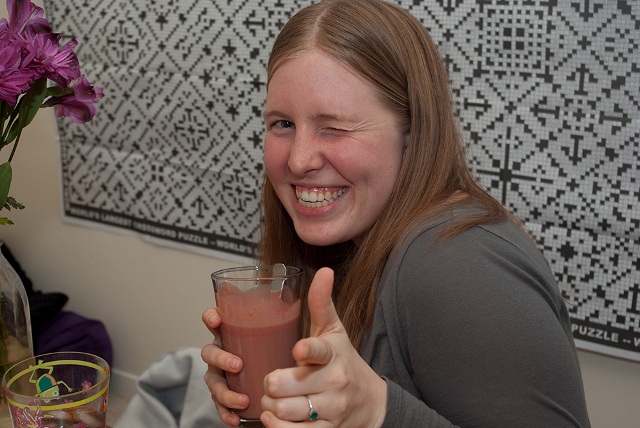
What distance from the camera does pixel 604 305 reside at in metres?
1.79

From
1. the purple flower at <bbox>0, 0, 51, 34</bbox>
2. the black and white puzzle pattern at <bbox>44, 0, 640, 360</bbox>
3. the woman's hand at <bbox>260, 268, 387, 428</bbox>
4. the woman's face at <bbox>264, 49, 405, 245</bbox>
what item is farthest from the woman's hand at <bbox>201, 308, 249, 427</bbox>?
the black and white puzzle pattern at <bbox>44, 0, 640, 360</bbox>

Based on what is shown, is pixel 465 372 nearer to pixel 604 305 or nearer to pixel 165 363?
pixel 165 363

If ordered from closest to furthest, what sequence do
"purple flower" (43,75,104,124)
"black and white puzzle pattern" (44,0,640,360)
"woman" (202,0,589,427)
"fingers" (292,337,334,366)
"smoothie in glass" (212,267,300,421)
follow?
"fingers" (292,337,334,366) → "woman" (202,0,589,427) → "smoothie in glass" (212,267,300,421) → "purple flower" (43,75,104,124) → "black and white puzzle pattern" (44,0,640,360)

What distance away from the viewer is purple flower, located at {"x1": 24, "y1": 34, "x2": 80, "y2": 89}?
0.97 metres

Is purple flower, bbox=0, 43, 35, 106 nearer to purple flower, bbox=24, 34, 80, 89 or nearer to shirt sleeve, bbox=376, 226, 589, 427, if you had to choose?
purple flower, bbox=24, 34, 80, 89

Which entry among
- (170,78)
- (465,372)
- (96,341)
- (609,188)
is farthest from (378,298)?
(96,341)

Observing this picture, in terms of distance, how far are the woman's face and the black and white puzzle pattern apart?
71cm

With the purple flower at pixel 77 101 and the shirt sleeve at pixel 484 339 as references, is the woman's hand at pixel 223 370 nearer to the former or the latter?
the shirt sleeve at pixel 484 339

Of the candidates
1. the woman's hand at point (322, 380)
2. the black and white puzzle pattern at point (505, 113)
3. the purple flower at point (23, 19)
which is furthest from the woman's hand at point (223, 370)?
the black and white puzzle pattern at point (505, 113)

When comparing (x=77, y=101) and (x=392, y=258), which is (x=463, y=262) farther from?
(x=77, y=101)

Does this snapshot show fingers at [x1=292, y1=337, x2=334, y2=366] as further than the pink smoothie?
No

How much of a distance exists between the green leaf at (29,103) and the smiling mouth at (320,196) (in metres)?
0.45

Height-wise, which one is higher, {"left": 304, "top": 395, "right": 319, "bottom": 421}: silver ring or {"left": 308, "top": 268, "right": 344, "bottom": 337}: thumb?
{"left": 308, "top": 268, "right": 344, "bottom": 337}: thumb

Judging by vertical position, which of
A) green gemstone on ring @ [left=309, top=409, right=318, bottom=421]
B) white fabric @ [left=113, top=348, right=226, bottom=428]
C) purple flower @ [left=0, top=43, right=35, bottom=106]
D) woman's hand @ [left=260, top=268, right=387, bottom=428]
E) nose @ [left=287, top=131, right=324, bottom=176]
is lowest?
white fabric @ [left=113, top=348, right=226, bottom=428]
